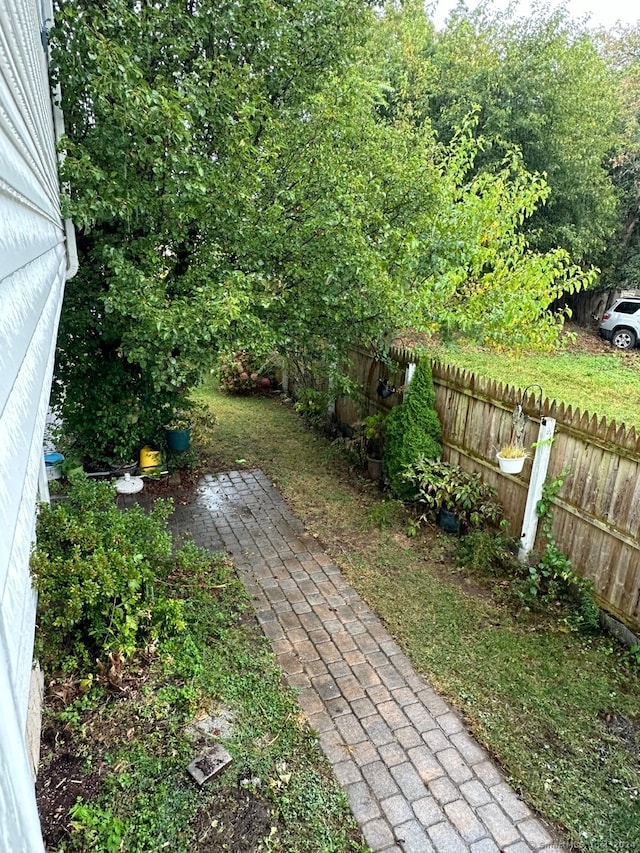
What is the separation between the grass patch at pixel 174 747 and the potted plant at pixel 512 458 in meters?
2.40

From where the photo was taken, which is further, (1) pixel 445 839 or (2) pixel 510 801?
(2) pixel 510 801

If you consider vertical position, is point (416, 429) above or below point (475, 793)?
above

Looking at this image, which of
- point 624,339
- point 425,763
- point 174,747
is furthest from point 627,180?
point 174,747

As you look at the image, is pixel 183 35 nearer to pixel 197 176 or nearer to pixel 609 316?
pixel 197 176

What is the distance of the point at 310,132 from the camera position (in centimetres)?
515

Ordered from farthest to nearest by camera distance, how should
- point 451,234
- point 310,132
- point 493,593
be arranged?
point 451,234, point 310,132, point 493,593

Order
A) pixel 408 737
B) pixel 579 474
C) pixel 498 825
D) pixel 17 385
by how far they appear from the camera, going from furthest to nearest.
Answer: pixel 579 474
pixel 408 737
pixel 498 825
pixel 17 385

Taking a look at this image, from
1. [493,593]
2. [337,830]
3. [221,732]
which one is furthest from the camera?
[493,593]

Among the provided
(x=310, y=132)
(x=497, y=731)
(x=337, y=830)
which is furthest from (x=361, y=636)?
(x=310, y=132)

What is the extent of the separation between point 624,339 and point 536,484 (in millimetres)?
12348

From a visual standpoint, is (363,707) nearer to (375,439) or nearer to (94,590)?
(94,590)

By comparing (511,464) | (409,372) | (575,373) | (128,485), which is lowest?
(128,485)

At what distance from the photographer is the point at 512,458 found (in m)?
4.35

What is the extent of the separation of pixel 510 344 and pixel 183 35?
191 inches
